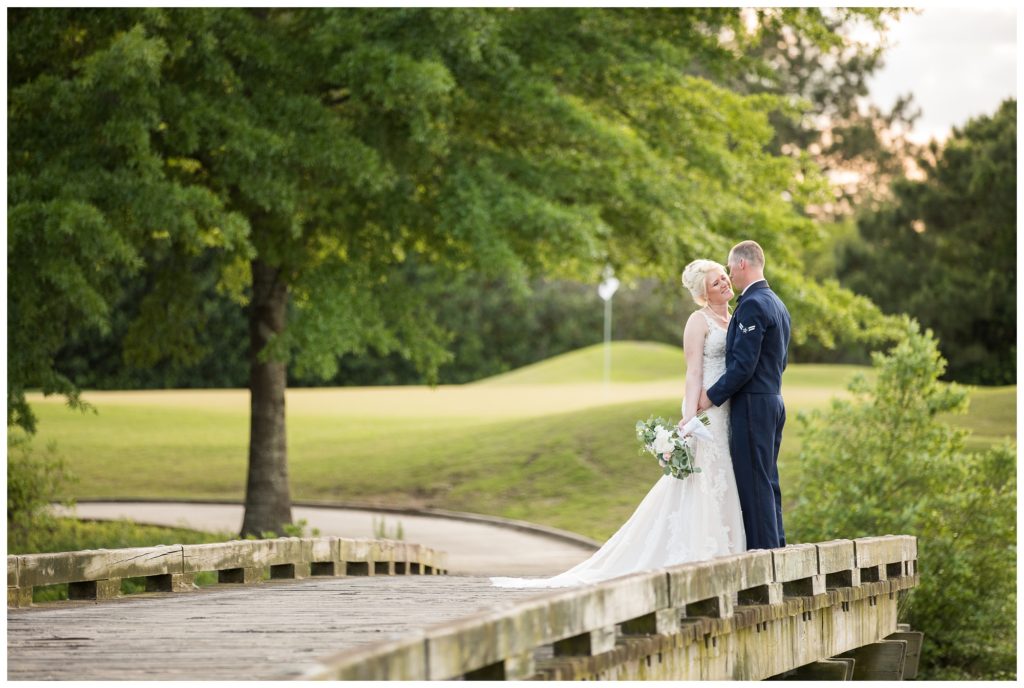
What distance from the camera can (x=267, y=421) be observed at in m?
19.8

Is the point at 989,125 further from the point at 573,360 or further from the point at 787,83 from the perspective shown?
the point at 573,360

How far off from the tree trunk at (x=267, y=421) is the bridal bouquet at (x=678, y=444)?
1148cm

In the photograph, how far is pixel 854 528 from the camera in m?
16.1

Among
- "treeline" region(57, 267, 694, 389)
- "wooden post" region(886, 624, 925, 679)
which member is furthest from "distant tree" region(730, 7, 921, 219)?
"wooden post" region(886, 624, 925, 679)

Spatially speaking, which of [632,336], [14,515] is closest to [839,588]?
[14,515]

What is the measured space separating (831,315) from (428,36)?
698 cm

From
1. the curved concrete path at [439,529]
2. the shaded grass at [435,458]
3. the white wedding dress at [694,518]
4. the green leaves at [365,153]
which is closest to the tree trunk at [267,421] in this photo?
the green leaves at [365,153]

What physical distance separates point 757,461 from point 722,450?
28cm

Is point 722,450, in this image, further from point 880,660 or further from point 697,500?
point 880,660

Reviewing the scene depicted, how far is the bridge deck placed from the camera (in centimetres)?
629

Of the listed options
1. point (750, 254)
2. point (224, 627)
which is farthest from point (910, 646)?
point (224, 627)

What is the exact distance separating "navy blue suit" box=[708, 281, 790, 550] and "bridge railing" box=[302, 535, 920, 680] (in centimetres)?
35

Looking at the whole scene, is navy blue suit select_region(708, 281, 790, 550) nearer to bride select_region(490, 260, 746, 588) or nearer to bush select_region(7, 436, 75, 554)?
bride select_region(490, 260, 746, 588)

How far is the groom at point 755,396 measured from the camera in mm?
8742
